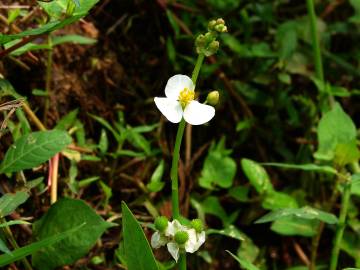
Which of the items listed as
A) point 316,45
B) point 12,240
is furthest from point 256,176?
point 12,240

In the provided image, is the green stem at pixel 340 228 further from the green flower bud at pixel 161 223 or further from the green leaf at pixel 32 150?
the green leaf at pixel 32 150

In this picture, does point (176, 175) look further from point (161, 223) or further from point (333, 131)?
point (333, 131)

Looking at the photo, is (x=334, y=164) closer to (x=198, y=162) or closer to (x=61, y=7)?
(x=198, y=162)

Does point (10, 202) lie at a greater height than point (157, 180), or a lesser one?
greater

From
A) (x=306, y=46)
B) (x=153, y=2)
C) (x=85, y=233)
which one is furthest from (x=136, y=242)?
(x=306, y=46)

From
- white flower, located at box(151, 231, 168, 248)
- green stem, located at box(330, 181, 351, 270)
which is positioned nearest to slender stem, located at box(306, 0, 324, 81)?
green stem, located at box(330, 181, 351, 270)

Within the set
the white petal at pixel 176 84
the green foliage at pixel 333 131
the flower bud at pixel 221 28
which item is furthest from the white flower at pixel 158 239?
the green foliage at pixel 333 131

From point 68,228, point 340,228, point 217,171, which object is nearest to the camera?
point 68,228
